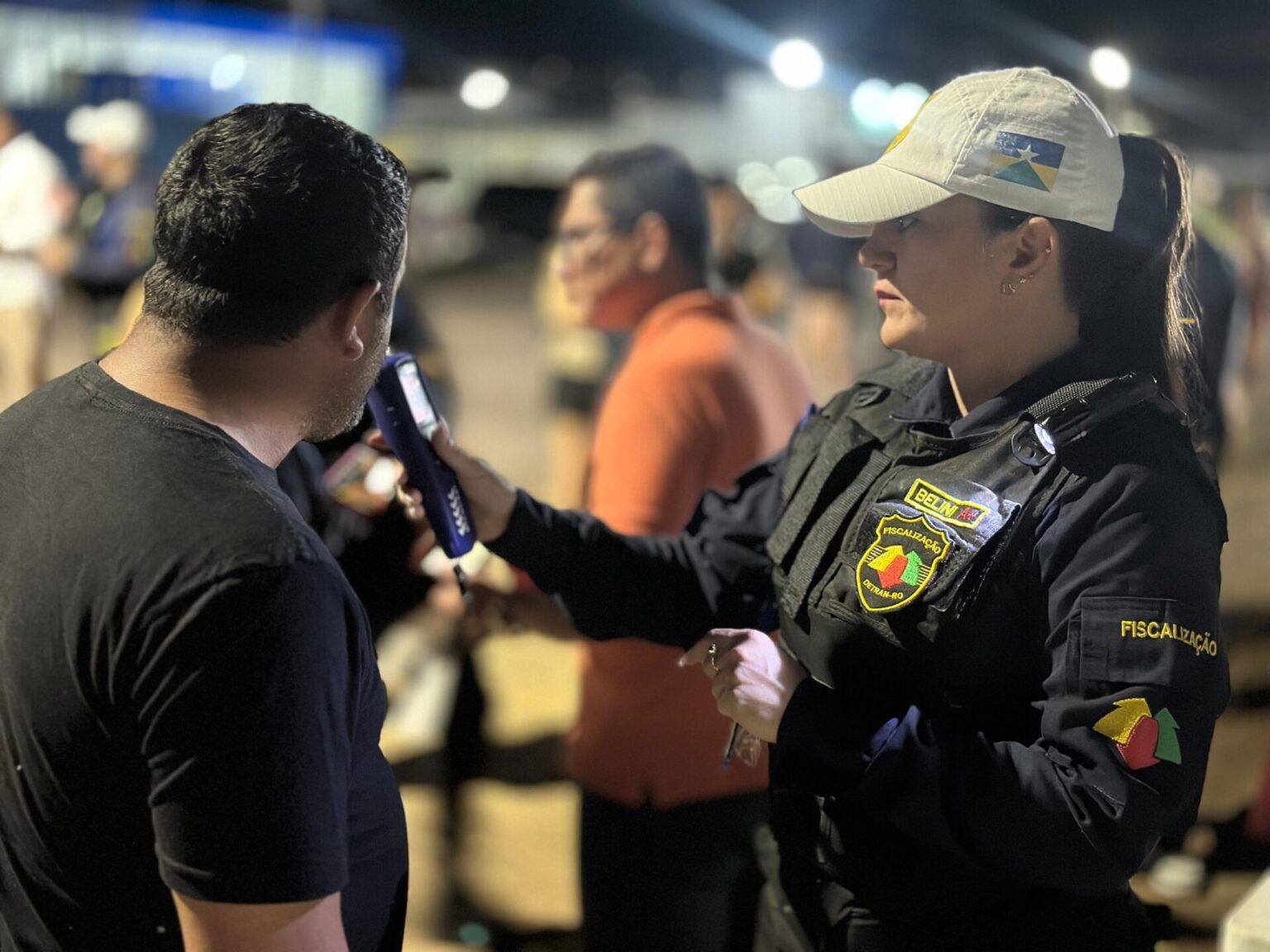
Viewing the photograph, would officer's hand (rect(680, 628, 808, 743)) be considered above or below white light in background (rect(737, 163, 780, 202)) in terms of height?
above

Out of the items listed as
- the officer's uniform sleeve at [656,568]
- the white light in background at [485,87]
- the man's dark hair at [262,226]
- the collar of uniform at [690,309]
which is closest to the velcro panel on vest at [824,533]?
the officer's uniform sleeve at [656,568]

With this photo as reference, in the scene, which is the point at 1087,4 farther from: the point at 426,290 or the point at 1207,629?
the point at 426,290

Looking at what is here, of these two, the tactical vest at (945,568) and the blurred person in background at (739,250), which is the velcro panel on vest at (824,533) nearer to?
the tactical vest at (945,568)

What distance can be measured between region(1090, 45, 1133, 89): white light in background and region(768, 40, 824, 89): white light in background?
1517 millimetres

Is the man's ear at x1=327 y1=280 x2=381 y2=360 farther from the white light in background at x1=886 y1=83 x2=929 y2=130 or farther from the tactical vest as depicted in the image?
the white light in background at x1=886 y1=83 x2=929 y2=130

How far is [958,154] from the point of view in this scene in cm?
153

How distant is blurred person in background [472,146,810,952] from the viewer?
2.29 meters

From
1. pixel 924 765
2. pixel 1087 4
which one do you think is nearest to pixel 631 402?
pixel 924 765

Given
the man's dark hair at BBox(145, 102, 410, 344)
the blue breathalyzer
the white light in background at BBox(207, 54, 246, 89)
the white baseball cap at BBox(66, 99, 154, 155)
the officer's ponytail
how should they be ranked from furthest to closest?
the white light in background at BBox(207, 54, 246, 89) → the white baseball cap at BBox(66, 99, 154, 155) → the blue breathalyzer → the officer's ponytail → the man's dark hair at BBox(145, 102, 410, 344)

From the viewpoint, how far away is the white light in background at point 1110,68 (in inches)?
110

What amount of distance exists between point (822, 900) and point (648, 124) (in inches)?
491

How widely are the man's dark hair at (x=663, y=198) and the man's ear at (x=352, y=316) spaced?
59.7 inches

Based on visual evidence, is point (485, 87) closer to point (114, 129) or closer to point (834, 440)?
point (114, 129)

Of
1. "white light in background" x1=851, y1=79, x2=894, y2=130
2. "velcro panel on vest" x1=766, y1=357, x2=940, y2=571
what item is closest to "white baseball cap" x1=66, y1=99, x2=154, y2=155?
Answer: "white light in background" x1=851, y1=79, x2=894, y2=130
